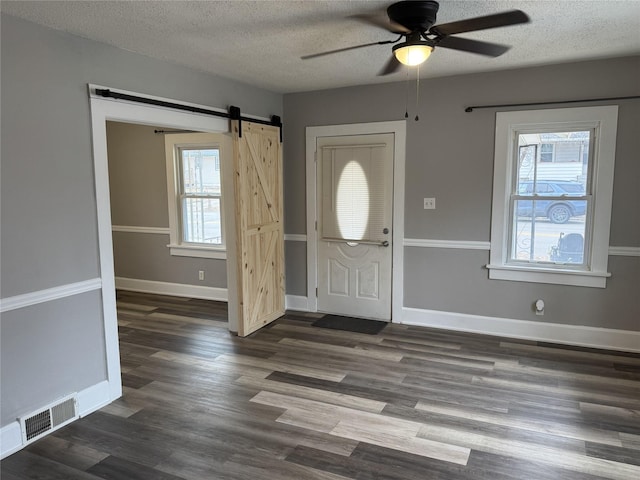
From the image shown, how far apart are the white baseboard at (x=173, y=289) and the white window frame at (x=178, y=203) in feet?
1.40

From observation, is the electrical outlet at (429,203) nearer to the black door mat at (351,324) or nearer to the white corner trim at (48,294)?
the black door mat at (351,324)

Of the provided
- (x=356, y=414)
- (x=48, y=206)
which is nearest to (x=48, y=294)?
(x=48, y=206)

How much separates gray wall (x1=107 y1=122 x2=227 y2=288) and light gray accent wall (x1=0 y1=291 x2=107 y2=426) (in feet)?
8.81

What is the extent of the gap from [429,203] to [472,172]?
500 millimetres

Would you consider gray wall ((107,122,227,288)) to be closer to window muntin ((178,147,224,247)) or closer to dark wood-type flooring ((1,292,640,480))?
window muntin ((178,147,224,247))

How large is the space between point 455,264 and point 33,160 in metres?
3.62

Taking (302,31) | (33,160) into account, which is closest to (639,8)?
(302,31)

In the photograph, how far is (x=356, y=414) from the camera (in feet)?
9.82

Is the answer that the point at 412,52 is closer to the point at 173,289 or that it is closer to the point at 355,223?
the point at 355,223

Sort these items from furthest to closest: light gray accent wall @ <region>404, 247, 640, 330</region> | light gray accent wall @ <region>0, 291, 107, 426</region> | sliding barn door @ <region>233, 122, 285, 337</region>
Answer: sliding barn door @ <region>233, 122, 285, 337</region>
light gray accent wall @ <region>404, 247, 640, 330</region>
light gray accent wall @ <region>0, 291, 107, 426</region>

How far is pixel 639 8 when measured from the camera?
262cm

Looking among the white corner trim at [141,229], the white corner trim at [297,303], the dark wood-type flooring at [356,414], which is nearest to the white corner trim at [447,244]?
the dark wood-type flooring at [356,414]

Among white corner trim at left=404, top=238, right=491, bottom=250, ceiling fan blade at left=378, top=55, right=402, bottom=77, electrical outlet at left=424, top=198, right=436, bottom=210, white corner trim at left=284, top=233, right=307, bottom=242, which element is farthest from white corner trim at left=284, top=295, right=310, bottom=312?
ceiling fan blade at left=378, top=55, right=402, bottom=77

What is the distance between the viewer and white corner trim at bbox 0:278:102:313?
2588 mm
